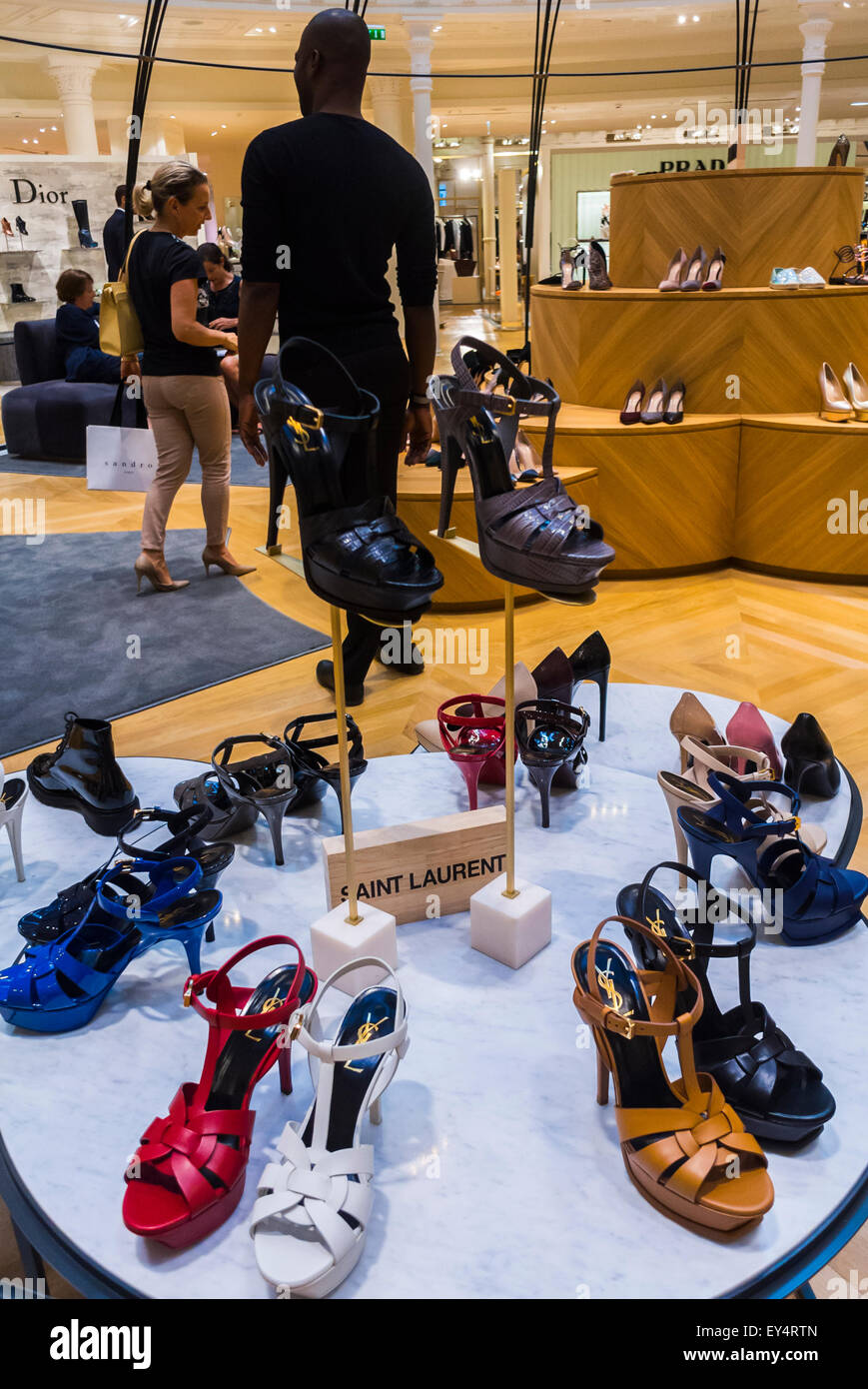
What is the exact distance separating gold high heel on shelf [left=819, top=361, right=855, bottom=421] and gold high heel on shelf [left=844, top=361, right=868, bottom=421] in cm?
3

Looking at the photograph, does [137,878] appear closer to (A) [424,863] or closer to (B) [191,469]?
(A) [424,863]

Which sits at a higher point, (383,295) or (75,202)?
(75,202)

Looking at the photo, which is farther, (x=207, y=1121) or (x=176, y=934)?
(x=176, y=934)

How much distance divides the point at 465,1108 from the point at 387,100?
48.5 feet

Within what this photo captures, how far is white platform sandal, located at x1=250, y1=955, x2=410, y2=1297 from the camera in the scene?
1.08 meters

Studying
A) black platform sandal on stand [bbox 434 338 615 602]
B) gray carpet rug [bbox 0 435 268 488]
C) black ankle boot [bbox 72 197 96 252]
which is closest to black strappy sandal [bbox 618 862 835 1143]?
black platform sandal on stand [bbox 434 338 615 602]

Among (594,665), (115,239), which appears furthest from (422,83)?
(594,665)

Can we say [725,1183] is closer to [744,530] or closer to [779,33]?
[744,530]

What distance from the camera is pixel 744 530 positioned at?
446cm

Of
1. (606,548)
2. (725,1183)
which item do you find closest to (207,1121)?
(725,1183)

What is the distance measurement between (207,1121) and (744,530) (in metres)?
3.79

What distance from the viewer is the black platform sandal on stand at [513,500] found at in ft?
4.63

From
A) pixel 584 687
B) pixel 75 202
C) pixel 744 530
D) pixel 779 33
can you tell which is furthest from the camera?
pixel 779 33

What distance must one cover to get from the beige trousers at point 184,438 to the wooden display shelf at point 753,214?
219 centimetres
